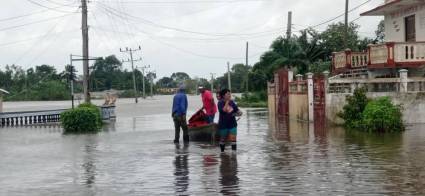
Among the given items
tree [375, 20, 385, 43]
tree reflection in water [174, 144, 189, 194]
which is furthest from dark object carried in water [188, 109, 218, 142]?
tree [375, 20, 385, 43]

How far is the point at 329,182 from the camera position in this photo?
34.9 feet

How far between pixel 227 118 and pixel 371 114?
24.5 ft

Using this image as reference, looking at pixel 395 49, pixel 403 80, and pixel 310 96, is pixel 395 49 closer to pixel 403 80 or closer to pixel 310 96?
pixel 403 80

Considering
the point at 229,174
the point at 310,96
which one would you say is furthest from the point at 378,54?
the point at 229,174

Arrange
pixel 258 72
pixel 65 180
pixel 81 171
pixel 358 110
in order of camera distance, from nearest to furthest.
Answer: pixel 65 180 < pixel 81 171 < pixel 358 110 < pixel 258 72

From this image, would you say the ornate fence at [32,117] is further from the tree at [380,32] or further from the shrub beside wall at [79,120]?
the tree at [380,32]

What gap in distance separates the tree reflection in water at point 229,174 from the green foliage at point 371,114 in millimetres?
7547

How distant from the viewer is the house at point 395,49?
1005 inches

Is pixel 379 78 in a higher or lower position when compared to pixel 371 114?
higher

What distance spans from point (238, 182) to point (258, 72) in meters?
44.9

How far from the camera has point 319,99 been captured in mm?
26016

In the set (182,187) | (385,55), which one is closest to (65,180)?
(182,187)

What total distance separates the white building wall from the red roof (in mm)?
270

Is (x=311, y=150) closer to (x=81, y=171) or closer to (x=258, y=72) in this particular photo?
(x=81, y=171)
